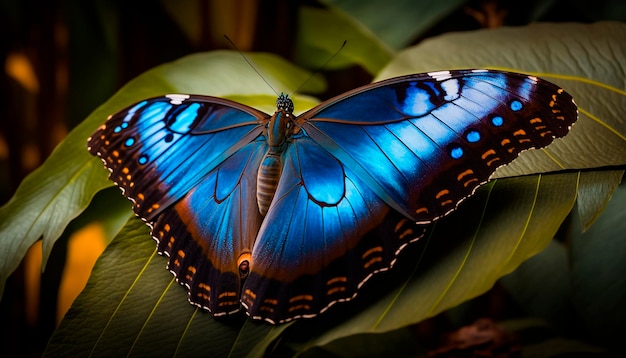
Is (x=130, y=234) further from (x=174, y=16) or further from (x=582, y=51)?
(x=174, y=16)

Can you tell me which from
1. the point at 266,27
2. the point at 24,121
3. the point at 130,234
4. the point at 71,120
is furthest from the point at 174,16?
the point at 130,234

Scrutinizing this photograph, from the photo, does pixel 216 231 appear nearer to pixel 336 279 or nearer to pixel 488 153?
pixel 336 279

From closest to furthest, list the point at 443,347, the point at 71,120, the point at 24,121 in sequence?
1. the point at 443,347
2. the point at 71,120
3. the point at 24,121

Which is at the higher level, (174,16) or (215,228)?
(174,16)

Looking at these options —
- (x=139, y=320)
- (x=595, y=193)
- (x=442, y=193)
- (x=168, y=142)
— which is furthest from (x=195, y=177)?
(x=595, y=193)

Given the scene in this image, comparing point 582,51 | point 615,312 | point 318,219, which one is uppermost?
point 582,51

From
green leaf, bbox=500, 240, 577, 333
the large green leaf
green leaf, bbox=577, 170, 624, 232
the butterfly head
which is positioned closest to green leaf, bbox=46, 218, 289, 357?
the large green leaf

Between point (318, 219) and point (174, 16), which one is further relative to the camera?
point (174, 16)
